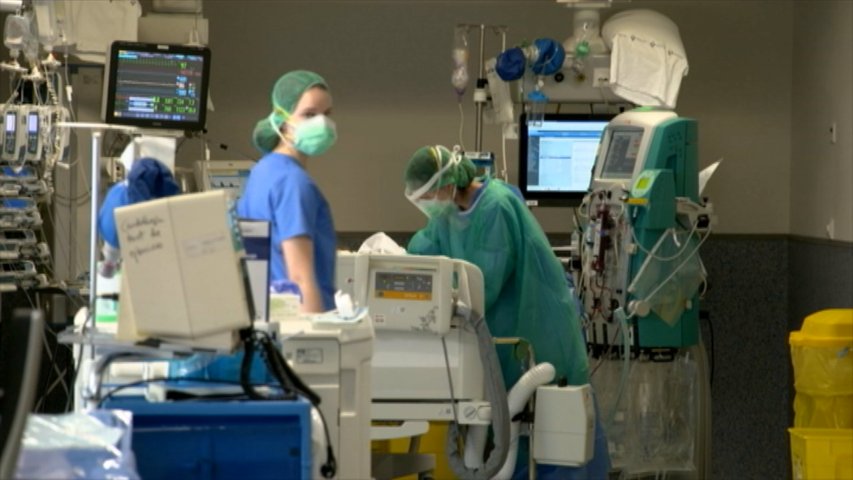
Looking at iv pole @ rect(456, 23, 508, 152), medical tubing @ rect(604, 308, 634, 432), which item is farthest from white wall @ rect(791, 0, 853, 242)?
iv pole @ rect(456, 23, 508, 152)

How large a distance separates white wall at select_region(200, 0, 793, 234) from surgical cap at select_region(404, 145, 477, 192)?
2.64m

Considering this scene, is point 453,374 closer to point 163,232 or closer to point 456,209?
point 456,209

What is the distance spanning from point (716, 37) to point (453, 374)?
3824mm

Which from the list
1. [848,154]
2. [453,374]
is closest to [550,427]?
[453,374]

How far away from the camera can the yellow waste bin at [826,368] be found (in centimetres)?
601

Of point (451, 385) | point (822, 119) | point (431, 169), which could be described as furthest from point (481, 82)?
point (451, 385)

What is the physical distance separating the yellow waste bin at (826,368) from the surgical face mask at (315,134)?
229cm

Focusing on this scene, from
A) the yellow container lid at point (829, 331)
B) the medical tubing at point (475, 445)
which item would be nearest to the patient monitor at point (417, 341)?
the medical tubing at point (475, 445)

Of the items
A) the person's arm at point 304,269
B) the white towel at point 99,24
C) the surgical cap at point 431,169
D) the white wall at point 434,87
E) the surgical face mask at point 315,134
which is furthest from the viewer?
the white wall at point 434,87

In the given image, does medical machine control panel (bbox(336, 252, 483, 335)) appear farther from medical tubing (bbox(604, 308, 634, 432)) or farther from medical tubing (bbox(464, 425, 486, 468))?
medical tubing (bbox(604, 308, 634, 432))

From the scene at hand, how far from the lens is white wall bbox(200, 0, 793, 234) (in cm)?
827

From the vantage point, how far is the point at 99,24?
21.6 feet

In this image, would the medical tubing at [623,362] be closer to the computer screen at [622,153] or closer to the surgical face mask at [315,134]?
the computer screen at [622,153]

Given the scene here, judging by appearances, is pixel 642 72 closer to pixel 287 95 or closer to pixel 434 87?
pixel 434 87
